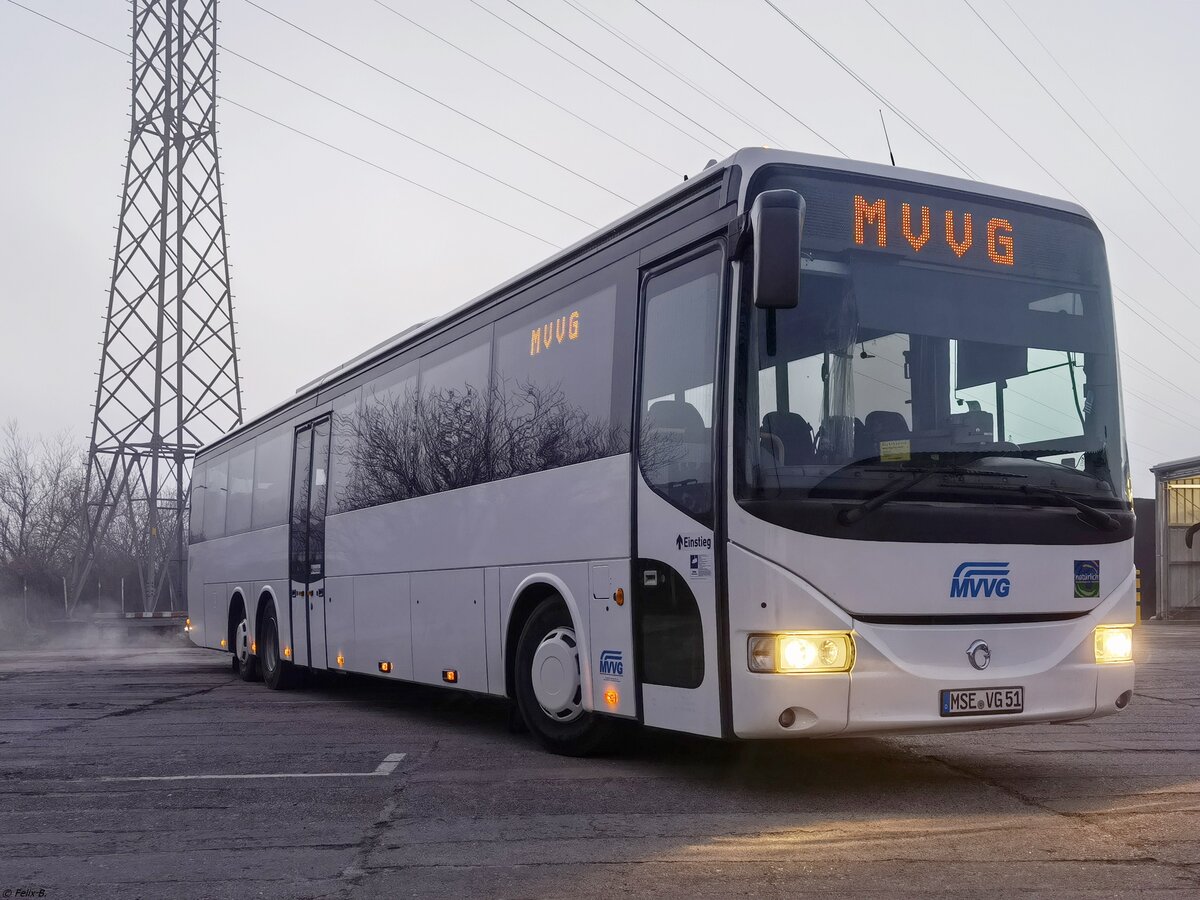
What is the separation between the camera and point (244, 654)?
18.1 metres

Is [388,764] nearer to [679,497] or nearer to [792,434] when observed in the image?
[679,497]

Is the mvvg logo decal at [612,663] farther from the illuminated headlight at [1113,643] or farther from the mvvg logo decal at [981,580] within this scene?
the illuminated headlight at [1113,643]

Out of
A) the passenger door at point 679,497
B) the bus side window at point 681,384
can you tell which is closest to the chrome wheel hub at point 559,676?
the passenger door at point 679,497

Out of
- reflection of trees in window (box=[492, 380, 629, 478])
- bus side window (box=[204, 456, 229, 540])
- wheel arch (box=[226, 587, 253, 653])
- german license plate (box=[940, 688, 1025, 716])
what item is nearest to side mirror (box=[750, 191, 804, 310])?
reflection of trees in window (box=[492, 380, 629, 478])

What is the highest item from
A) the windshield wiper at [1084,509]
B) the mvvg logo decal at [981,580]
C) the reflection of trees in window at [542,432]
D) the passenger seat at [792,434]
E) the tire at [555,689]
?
the reflection of trees in window at [542,432]

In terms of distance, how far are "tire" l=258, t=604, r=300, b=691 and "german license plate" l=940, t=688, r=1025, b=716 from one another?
34.0ft

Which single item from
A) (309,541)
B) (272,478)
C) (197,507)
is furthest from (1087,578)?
(197,507)

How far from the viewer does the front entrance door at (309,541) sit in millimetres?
14539

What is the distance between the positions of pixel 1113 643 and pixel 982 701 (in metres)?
1.08

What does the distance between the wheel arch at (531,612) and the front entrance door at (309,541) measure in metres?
4.85

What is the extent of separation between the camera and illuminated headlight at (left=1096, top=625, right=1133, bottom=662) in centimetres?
783

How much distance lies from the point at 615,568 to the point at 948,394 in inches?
88.3

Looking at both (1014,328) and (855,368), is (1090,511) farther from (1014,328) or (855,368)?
(855,368)

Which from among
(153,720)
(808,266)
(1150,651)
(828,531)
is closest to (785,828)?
(828,531)
